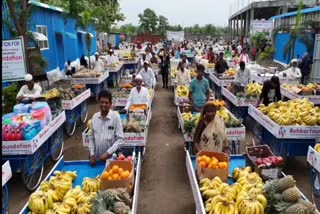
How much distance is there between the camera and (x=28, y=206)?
3.27 meters

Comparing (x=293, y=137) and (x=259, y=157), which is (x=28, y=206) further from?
(x=293, y=137)

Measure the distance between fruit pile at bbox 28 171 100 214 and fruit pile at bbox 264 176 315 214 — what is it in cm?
184

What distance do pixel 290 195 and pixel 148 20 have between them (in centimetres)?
5646

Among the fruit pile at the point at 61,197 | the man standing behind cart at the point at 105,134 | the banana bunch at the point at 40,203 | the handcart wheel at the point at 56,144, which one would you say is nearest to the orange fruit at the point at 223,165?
the man standing behind cart at the point at 105,134

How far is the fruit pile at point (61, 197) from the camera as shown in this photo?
10.3 ft

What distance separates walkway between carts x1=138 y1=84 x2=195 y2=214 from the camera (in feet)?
18.1

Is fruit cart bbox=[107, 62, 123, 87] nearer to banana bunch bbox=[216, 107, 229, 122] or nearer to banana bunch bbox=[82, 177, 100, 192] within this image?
banana bunch bbox=[216, 107, 229, 122]

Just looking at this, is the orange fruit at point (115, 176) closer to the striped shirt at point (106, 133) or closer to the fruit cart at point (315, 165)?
the striped shirt at point (106, 133)

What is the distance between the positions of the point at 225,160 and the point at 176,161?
3410 mm

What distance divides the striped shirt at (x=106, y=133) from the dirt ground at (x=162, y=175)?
1.56 metres

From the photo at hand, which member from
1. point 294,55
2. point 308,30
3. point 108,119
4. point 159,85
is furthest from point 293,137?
point 294,55

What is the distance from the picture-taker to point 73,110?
9.10 m

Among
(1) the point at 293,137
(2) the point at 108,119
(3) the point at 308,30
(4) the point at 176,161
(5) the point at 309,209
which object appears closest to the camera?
(5) the point at 309,209

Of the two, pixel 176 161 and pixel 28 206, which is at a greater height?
pixel 28 206
